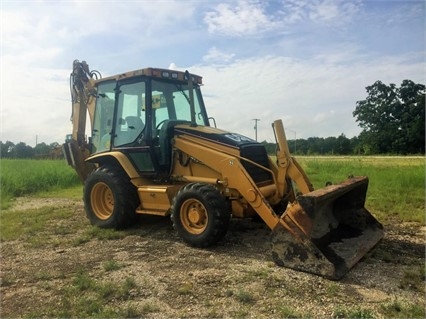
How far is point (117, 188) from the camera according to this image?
7.38 metres

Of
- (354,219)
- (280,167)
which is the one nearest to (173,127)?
(280,167)

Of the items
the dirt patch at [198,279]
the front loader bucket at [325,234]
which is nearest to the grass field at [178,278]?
the dirt patch at [198,279]

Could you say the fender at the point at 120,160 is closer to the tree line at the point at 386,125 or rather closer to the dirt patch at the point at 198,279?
the dirt patch at the point at 198,279

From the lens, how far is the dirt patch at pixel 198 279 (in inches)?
164

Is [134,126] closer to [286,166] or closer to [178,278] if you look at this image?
[286,166]

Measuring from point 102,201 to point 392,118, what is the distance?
57.4 meters

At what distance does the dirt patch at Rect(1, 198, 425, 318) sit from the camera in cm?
417

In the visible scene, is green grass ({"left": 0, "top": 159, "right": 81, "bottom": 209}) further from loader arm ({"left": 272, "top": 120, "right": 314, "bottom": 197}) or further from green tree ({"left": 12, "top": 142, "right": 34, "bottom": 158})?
green tree ({"left": 12, "top": 142, "right": 34, "bottom": 158})

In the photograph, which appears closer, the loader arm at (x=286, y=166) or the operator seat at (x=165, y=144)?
the loader arm at (x=286, y=166)

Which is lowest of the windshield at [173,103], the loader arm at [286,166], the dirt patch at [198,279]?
the dirt patch at [198,279]

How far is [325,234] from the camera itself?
576 centimetres

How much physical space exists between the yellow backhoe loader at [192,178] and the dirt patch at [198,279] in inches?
12.5

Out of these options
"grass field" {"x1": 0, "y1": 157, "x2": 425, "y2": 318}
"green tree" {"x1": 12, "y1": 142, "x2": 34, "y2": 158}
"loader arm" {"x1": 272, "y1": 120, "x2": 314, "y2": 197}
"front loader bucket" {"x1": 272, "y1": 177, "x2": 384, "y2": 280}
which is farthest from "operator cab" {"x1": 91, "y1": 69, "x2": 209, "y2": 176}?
"green tree" {"x1": 12, "y1": 142, "x2": 34, "y2": 158}

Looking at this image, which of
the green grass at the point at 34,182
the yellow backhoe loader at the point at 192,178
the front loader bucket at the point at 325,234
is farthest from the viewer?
the green grass at the point at 34,182
